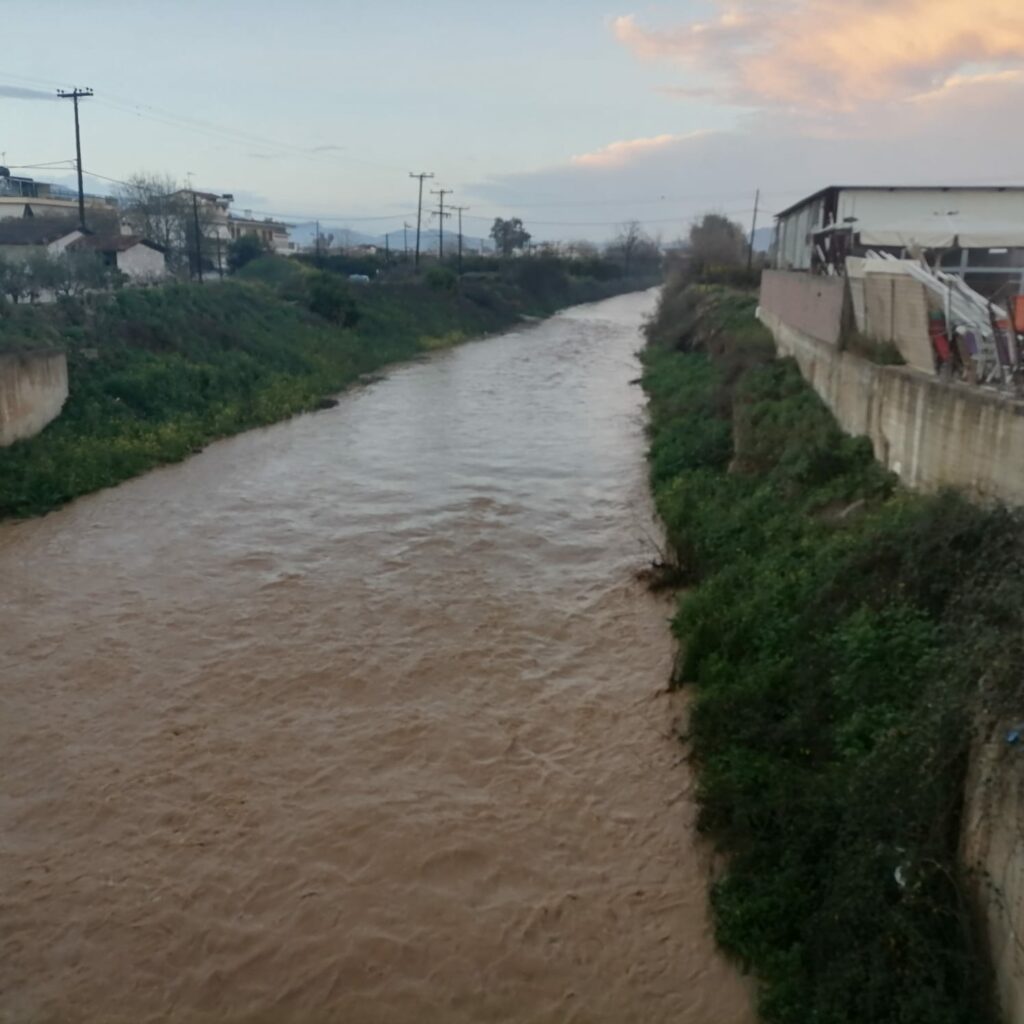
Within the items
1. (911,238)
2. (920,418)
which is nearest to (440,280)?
(911,238)

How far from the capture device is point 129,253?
37.6 m

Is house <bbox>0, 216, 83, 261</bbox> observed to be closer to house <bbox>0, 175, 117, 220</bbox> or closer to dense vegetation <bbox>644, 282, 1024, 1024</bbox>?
house <bbox>0, 175, 117, 220</bbox>

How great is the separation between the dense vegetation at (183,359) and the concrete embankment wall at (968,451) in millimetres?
12100

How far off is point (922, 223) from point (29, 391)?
56.5ft

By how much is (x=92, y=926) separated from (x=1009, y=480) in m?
7.22

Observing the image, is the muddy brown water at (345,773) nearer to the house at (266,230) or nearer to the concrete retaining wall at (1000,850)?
the concrete retaining wall at (1000,850)

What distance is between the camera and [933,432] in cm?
845

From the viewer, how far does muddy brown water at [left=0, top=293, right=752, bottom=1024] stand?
5.69 m

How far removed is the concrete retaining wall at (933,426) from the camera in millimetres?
7086

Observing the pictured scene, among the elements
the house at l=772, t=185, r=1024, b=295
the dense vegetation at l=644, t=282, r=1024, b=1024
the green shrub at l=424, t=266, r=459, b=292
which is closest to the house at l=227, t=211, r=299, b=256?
the green shrub at l=424, t=266, r=459, b=292

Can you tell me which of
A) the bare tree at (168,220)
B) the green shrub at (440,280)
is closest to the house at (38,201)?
the bare tree at (168,220)

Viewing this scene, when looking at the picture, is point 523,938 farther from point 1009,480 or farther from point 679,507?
point 679,507

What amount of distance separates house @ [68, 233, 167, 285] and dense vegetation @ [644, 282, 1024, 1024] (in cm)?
3105

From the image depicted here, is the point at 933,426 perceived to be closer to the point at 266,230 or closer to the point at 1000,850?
the point at 1000,850
